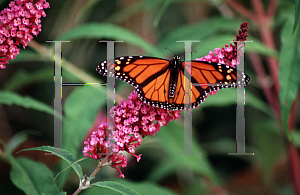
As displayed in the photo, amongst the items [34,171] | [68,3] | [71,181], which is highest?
[68,3]

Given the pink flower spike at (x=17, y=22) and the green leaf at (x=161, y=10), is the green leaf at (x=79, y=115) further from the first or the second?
the green leaf at (x=161, y=10)

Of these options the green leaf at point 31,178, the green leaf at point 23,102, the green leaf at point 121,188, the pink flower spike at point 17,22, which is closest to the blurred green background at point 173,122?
the green leaf at point 23,102

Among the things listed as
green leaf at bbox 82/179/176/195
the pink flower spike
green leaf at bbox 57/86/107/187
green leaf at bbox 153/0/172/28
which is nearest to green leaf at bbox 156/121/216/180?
green leaf at bbox 82/179/176/195

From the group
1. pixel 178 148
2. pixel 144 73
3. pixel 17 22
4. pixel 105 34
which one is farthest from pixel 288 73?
pixel 17 22

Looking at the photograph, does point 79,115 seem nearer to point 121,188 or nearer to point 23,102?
point 23,102

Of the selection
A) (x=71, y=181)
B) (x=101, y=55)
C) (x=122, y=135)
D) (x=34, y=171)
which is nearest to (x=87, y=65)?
(x=101, y=55)

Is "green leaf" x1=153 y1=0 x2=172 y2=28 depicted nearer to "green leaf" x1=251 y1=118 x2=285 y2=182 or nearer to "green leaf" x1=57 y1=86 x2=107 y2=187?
"green leaf" x1=57 y1=86 x2=107 y2=187

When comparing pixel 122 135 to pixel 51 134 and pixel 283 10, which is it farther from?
pixel 51 134
